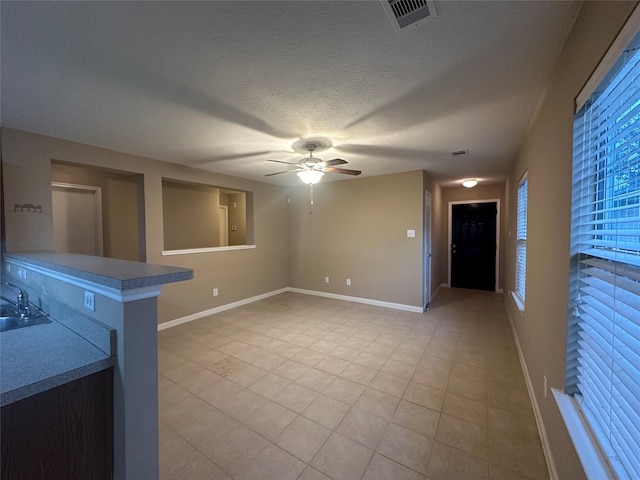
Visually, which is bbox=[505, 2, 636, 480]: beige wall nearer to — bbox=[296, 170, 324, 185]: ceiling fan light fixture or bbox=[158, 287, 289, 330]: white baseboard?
bbox=[296, 170, 324, 185]: ceiling fan light fixture

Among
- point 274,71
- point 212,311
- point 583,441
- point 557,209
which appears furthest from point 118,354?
point 212,311

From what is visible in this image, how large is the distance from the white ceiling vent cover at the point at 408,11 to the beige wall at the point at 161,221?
3.46 metres

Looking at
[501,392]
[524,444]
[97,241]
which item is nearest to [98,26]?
[524,444]

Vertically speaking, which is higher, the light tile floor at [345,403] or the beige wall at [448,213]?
the beige wall at [448,213]

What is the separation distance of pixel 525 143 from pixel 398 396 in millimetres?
2827

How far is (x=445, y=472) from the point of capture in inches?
58.0

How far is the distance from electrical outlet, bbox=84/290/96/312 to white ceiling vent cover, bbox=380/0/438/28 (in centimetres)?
183

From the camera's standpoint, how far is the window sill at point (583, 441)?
87cm

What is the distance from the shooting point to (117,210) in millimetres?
4625

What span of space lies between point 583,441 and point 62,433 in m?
2.02

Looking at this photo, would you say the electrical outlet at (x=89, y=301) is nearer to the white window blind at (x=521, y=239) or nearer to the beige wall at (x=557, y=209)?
the beige wall at (x=557, y=209)

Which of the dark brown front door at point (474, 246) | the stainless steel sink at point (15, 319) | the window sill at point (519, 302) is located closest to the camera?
the stainless steel sink at point (15, 319)

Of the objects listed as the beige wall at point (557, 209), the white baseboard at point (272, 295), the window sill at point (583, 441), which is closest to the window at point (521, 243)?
the beige wall at point (557, 209)

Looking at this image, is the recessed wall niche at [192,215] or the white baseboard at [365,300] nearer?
the white baseboard at [365,300]
